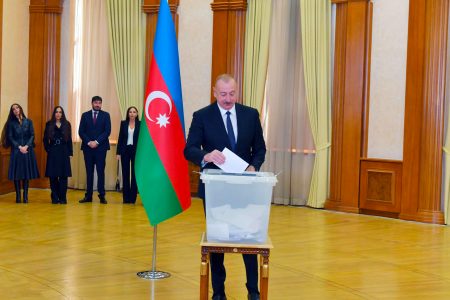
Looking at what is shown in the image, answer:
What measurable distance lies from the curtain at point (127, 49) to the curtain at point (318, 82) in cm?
294

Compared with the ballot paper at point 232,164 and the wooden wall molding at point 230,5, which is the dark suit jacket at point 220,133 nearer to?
the ballot paper at point 232,164

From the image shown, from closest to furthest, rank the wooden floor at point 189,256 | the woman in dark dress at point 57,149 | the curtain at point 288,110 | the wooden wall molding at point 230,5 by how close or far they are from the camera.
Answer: the wooden floor at point 189,256 < the woman in dark dress at point 57,149 < the curtain at point 288,110 < the wooden wall molding at point 230,5

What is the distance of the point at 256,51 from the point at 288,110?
1063mm

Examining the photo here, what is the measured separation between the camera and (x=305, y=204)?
1037 cm

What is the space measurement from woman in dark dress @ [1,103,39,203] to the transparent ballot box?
6.88 metres

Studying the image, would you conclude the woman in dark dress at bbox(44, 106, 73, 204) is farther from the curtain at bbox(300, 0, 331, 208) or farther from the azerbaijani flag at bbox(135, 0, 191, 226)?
the azerbaijani flag at bbox(135, 0, 191, 226)

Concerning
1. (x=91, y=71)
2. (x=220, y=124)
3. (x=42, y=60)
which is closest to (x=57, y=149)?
(x=91, y=71)

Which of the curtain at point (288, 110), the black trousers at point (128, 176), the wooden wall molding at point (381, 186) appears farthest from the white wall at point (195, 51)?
the wooden wall molding at point (381, 186)

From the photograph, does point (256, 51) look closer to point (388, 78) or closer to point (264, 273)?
point (388, 78)

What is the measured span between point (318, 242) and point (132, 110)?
13.0 feet

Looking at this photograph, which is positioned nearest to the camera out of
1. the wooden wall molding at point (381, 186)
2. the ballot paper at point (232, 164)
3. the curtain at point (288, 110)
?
the ballot paper at point (232, 164)

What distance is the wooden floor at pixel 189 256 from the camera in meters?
5.09

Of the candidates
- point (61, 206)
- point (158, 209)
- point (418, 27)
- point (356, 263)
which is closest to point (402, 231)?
point (356, 263)

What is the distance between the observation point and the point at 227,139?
4293 mm
